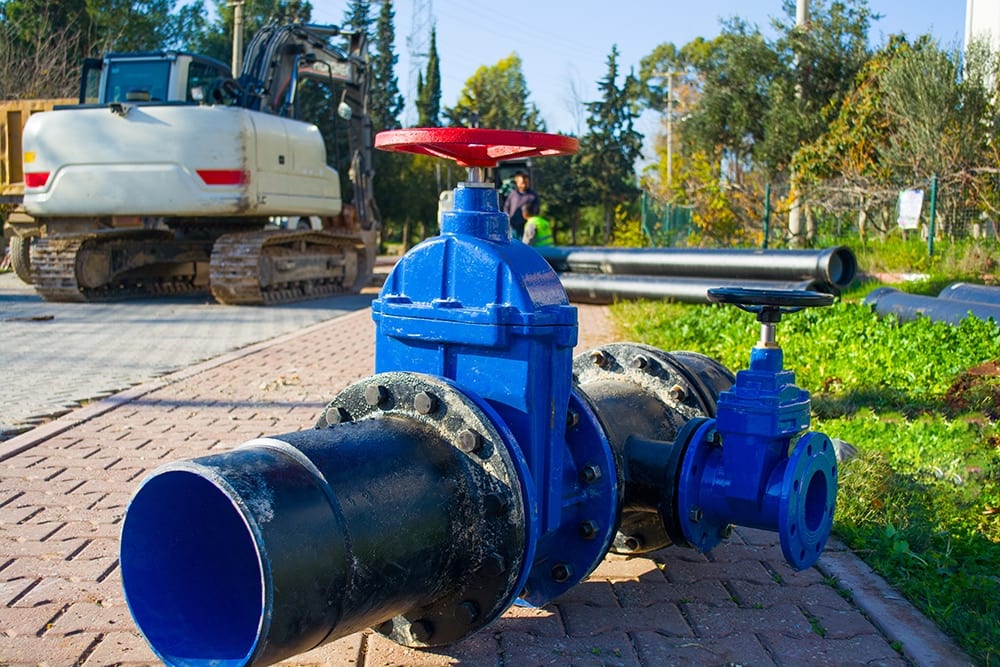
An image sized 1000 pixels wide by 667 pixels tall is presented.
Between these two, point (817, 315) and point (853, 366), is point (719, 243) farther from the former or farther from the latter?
point (853, 366)

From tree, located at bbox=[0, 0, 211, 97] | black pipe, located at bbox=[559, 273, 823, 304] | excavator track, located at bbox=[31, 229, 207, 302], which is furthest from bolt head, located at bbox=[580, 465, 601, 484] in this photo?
tree, located at bbox=[0, 0, 211, 97]

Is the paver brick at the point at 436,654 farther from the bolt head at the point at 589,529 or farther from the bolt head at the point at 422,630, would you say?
the bolt head at the point at 589,529

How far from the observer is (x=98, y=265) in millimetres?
12953

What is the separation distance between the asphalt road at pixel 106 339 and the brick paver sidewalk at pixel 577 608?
1473 millimetres

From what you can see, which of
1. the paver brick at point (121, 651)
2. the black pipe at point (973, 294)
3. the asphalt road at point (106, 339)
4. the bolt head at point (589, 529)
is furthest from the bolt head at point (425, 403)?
the black pipe at point (973, 294)

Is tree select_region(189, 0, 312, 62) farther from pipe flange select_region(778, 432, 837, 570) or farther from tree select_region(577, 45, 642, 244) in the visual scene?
pipe flange select_region(778, 432, 837, 570)

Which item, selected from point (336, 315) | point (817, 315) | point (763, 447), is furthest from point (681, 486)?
point (336, 315)

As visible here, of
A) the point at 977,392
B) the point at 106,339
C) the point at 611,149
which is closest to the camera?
the point at 977,392

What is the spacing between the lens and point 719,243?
21.0m

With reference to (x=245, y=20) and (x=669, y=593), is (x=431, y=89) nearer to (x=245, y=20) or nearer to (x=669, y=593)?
(x=245, y=20)

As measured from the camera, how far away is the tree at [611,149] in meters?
39.9

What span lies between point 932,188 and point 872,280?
3.13m

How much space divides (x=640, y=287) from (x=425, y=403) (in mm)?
9476

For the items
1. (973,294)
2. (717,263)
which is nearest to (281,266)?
(717,263)
